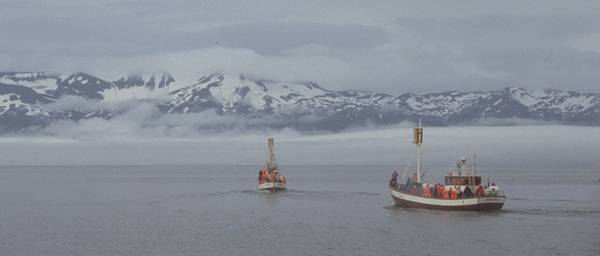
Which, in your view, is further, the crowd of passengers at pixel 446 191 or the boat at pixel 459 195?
the crowd of passengers at pixel 446 191

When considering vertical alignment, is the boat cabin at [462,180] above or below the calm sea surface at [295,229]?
above

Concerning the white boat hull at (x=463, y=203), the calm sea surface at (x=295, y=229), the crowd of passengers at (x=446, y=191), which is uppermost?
the crowd of passengers at (x=446, y=191)

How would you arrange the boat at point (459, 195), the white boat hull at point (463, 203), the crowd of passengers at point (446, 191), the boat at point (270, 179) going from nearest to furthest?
the white boat hull at point (463, 203), the boat at point (459, 195), the crowd of passengers at point (446, 191), the boat at point (270, 179)

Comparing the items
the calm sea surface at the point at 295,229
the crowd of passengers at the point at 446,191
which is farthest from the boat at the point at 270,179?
the crowd of passengers at the point at 446,191

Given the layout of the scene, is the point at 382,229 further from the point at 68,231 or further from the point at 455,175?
the point at 68,231

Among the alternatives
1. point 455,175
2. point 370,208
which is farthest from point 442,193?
point 370,208

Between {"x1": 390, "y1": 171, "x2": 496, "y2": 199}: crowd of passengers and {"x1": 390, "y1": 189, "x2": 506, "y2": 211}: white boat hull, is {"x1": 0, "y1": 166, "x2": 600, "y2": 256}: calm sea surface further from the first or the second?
{"x1": 390, "y1": 171, "x2": 496, "y2": 199}: crowd of passengers

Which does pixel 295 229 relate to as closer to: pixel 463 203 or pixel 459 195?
Result: pixel 463 203

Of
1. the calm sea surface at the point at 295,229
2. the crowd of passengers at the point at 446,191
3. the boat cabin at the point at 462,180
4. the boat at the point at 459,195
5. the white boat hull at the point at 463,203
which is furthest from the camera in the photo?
the boat cabin at the point at 462,180

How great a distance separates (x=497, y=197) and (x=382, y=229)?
20374mm

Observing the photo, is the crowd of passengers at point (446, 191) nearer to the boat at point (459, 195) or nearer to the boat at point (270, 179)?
the boat at point (459, 195)

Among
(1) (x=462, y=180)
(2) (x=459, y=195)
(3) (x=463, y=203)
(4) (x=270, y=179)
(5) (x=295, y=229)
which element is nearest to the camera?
(5) (x=295, y=229)

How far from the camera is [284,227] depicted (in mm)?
Answer: 111500

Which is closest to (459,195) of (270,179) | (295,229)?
(295,229)
